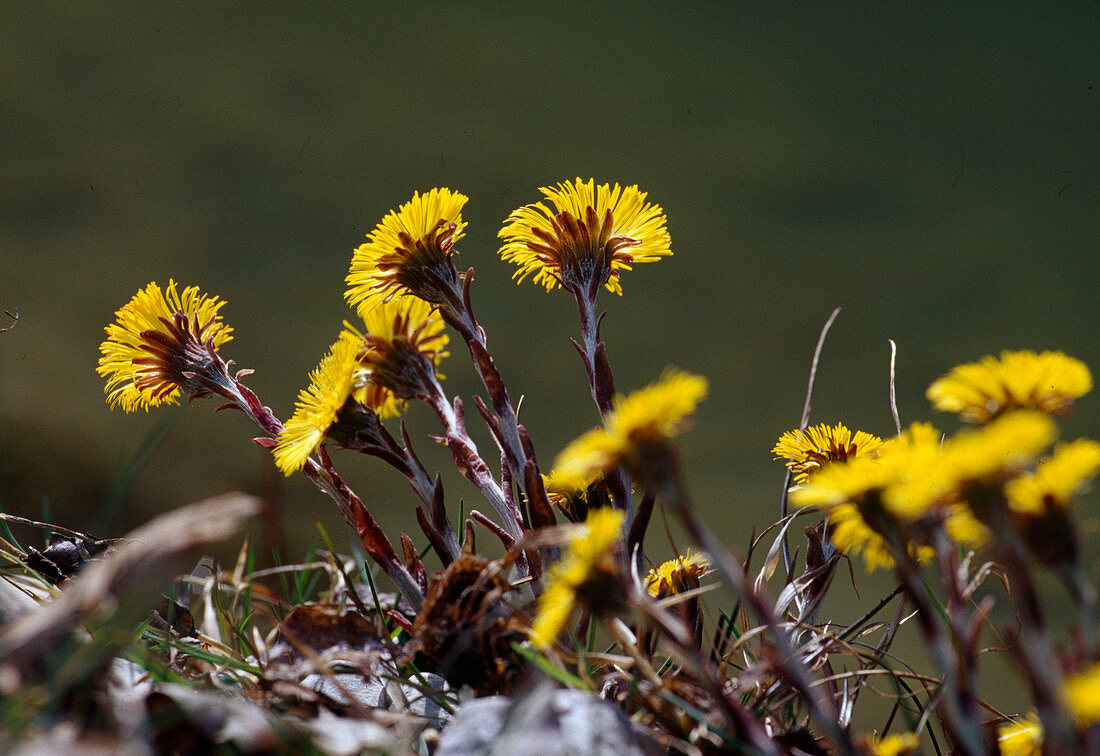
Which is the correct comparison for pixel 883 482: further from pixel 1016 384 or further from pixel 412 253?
pixel 412 253

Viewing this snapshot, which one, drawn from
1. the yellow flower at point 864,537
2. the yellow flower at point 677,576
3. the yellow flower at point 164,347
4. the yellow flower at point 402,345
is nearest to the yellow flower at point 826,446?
the yellow flower at point 677,576

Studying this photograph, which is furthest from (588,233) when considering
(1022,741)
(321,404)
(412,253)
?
(1022,741)

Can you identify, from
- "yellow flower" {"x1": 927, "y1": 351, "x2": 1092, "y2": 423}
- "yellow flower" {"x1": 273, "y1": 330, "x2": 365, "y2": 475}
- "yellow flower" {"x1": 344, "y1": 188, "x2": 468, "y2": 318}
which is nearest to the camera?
"yellow flower" {"x1": 927, "y1": 351, "x2": 1092, "y2": 423}

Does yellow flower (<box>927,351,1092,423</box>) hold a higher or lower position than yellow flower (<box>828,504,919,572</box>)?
higher

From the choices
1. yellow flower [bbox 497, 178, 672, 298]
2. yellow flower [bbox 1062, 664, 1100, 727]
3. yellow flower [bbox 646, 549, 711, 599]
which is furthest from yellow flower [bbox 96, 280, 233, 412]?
yellow flower [bbox 1062, 664, 1100, 727]

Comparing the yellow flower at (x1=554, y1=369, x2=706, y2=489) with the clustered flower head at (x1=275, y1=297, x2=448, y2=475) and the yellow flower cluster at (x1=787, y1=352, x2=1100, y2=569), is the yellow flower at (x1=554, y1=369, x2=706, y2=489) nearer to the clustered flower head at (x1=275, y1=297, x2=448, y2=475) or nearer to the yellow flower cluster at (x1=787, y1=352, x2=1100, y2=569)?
the yellow flower cluster at (x1=787, y1=352, x2=1100, y2=569)

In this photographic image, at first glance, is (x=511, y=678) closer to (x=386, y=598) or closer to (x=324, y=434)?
(x=324, y=434)
